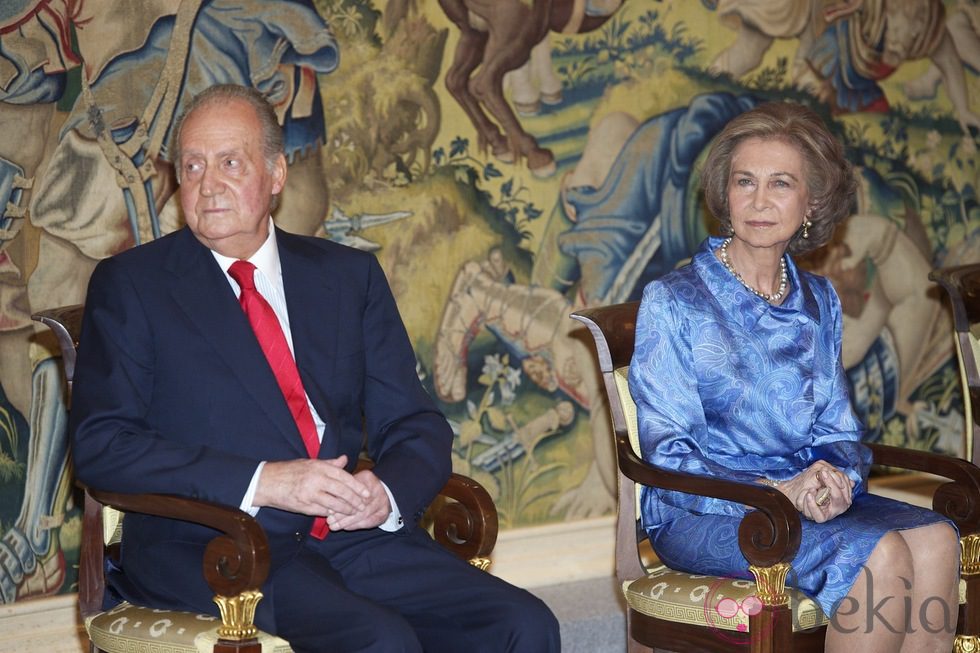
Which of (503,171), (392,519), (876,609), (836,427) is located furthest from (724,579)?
(503,171)

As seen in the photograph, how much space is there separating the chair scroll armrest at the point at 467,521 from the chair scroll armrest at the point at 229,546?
62 centimetres

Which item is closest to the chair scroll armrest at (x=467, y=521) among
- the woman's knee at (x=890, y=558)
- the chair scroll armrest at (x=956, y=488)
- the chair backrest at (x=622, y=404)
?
the chair backrest at (x=622, y=404)

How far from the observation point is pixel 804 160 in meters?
3.51

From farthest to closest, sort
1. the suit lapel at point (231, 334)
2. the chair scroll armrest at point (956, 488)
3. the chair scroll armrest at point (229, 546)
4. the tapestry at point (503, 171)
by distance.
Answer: the tapestry at point (503, 171)
the chair scroll armrest at point (956, 488)
the suit lapel at point (231, 334)
the chair scroll armrest at point (229, 546)

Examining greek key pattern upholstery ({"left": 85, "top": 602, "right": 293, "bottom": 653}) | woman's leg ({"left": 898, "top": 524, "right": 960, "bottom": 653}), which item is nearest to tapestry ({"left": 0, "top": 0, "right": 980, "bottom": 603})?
greek key pattern upholstery ({"left": 85, "top": 602, "right": 293, "bottom": 653})

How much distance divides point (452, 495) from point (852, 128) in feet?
9.25

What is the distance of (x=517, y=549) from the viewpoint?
4.68m

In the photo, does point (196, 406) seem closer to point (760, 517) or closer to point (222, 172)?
point (222, 172)

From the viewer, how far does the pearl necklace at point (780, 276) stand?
139 inches

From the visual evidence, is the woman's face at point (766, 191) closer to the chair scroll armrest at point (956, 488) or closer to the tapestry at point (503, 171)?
the chair scroll armrest at point (956, 488)

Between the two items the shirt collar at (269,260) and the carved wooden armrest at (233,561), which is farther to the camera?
the shirt collar at (269,260)

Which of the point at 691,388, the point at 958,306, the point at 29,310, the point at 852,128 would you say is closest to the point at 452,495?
the point at 691,388

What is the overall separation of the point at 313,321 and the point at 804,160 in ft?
4.74

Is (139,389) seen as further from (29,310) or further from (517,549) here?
(517,549)
